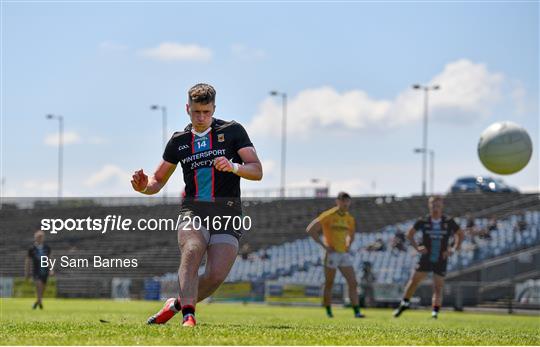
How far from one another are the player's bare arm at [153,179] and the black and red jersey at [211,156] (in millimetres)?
336

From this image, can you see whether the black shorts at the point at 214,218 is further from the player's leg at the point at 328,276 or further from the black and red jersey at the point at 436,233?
the black and red jersey at the point at 436,233

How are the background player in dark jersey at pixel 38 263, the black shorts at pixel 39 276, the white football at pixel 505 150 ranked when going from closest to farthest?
the white football at pixel 505 150, the background player in dark jersey at pixel 38 263, the black shorts at pixel 39 276

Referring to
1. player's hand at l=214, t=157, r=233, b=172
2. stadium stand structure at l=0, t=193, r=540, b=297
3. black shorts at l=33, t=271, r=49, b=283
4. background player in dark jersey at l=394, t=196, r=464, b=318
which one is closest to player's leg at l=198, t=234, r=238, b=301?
player's hand at l=214, t=157, r=233, b=172

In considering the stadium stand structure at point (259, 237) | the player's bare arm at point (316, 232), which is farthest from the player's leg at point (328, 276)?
the stadium stand structure at point (259, 237)

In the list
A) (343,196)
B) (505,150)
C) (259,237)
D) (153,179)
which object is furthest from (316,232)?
(259,237)

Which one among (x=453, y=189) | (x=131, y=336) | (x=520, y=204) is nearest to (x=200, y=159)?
(x=131, y=336)

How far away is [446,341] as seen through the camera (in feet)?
28.3

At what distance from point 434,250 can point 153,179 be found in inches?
461

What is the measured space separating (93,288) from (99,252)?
2.38 m

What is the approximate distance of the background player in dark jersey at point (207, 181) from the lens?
9844 mm

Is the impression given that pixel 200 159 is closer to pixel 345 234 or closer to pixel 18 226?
pixel 345 234

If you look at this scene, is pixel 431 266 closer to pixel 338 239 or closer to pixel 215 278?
pixel 338 239

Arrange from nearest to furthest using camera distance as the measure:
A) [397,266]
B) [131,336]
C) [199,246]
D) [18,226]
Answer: [131,336], [199,246], [397,266], [18,226]

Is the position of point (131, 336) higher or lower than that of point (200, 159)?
lower
